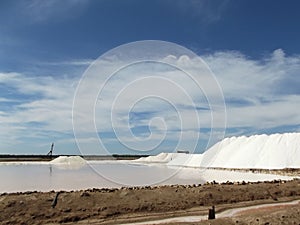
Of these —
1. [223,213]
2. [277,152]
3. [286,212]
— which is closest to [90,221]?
[223,213]

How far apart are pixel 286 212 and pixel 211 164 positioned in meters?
48.9

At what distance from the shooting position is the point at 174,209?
67.9ft

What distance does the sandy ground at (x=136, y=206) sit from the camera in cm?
1767

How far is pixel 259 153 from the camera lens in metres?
60.2

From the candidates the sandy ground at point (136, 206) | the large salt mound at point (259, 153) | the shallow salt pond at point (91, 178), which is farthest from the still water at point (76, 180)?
the large salt mound at point (259, 153)

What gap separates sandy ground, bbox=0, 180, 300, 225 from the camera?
1767 cm

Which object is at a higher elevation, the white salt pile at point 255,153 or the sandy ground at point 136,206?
the white salt pile at point 255,153

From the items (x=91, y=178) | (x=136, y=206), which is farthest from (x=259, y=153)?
(x=136, y=206)

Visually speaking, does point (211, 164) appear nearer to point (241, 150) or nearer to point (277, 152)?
point (241, 150)

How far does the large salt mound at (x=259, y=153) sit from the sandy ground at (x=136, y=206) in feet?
98.3

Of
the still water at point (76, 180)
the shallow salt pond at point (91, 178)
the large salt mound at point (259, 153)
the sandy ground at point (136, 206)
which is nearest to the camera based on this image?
the sandy ground at point (136, 206)

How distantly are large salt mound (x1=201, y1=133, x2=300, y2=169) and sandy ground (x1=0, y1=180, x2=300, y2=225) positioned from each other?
98.3 ft

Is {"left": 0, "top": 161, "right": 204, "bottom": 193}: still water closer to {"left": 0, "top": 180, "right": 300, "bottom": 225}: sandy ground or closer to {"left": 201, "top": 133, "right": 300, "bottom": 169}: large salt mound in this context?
{"left": 0, "top": 180, "right": 300, "bottom": 225}: sandy ground

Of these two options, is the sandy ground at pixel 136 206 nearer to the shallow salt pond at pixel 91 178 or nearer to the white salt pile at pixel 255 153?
the shallow salt pond at pixel 91 178
